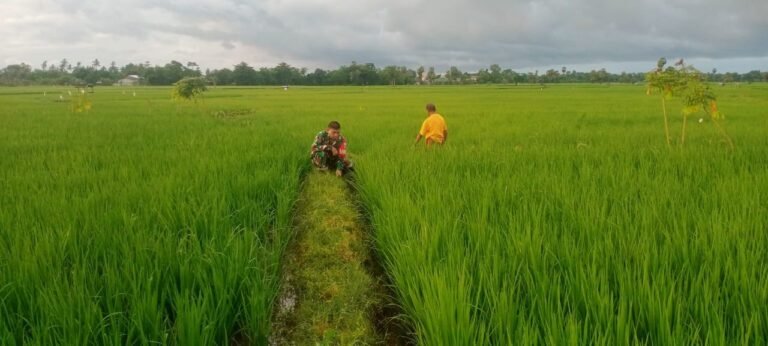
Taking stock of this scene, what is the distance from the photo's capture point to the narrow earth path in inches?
92.3

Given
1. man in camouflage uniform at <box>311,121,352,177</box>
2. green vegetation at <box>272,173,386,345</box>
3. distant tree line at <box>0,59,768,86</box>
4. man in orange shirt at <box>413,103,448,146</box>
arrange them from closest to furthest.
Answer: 1. green vegetation at <box>272,173,386,345</box>
2. man in camouflage uniform at <box>311,121,352,177</box>
3. man in orange shirt at <box>413,103,448,146</box>
4. distant tree line at <box>0,59,768,86</box>

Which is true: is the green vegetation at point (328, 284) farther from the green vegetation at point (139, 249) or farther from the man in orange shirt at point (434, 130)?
the man in orange shirt at point (434, 130)

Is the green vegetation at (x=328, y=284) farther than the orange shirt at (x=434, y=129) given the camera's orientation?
No

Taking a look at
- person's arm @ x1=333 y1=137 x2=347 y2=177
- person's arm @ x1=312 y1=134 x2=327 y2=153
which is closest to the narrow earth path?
person's arm @ x1=333 y1=137 x2=347 y2=177

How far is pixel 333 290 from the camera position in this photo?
280cm

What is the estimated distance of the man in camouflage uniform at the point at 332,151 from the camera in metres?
6.11

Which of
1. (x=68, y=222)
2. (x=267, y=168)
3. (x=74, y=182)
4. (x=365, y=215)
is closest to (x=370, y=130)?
(x=267, y=168)

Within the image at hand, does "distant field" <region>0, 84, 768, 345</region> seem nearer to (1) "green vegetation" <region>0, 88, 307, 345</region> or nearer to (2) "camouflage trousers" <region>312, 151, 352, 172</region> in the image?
(1) "green vegetation" <region>0, 88, 307, 345</region>

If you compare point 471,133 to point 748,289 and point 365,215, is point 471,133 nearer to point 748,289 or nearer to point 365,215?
point 365,215

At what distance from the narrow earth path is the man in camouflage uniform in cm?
183

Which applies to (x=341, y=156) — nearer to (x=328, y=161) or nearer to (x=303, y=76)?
(x=328, y=161)

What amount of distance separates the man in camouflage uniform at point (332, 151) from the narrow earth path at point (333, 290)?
5.99 ft

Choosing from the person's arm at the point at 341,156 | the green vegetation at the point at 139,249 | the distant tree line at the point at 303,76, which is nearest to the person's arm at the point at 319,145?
the person's arm at the point at 341,156

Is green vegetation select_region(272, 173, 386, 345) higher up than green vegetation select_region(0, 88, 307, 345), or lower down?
lower down
